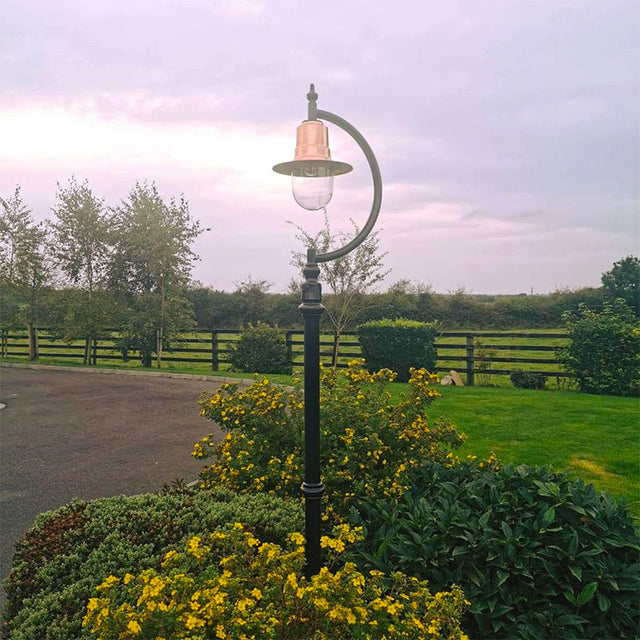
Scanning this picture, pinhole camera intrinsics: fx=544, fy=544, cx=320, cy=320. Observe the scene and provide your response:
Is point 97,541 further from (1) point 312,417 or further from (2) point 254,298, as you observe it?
(2) point 254,298

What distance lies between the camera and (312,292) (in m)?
3.07

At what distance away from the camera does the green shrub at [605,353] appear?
37.8ft

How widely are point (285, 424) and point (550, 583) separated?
2.29 metres

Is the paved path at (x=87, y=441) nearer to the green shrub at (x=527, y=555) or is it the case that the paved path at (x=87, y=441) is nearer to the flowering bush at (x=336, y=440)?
the flowering bush at (x=336, y=440)

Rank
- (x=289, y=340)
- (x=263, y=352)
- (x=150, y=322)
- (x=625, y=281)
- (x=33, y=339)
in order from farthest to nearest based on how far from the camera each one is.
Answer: (x=33, y=339) < (x=625, y=281) < (x=150, y=322) < (x=289, y=340) < (x=263, y=352)

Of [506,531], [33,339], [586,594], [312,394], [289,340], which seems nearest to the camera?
[586,594]

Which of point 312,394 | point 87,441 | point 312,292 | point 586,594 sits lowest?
point 87,441

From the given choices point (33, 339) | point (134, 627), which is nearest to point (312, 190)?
point (134, 627)

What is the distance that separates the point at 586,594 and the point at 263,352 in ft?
41.5

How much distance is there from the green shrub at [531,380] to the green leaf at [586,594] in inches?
415

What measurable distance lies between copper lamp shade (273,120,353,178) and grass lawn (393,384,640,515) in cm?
390

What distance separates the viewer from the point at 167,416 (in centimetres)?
955

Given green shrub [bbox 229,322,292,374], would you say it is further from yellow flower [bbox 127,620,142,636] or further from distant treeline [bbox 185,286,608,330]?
yellow flower [bbox 127,620,142,636]

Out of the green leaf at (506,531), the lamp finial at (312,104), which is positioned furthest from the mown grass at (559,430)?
the lamp finial at (312,104)
